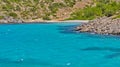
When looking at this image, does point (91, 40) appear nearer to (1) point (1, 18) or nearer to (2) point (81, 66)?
(2) point (81, 66)

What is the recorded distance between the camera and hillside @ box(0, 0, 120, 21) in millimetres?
159575

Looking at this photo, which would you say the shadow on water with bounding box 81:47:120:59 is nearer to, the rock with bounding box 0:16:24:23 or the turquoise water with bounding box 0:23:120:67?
the turquoise water with bounding box 0:23:120:67

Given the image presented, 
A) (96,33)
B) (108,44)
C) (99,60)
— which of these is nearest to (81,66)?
(99,60)

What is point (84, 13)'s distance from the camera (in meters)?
162

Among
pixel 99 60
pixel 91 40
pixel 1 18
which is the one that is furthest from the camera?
pixel 1 18

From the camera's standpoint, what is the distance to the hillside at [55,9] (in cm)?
15957

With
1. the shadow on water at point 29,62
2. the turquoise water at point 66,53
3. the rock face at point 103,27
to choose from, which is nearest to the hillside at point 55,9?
the rock face at point 103,27

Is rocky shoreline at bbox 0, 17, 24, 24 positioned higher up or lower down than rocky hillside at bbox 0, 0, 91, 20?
lower down

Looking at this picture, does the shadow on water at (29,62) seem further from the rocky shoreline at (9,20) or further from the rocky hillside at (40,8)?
the rocky hillside at (40,8)

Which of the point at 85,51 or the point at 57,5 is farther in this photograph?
the point at 57,5

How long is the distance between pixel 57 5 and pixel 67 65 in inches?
5075

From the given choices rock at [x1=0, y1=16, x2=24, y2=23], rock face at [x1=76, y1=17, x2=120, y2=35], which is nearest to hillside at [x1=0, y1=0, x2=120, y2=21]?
rock at [x1=0, y1=16, x2=24, y2=23]

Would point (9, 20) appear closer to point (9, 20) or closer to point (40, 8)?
point (9, 20)

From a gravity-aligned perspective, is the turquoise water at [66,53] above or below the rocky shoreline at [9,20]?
above
